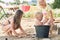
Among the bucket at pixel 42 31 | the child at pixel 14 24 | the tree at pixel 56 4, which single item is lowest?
the bucket at pixel 42 31

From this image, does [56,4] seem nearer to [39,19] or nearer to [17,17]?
[39,19]

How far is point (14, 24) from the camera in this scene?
198 centimetres

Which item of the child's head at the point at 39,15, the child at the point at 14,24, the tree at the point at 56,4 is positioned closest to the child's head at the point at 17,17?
the child at the point at 14,24

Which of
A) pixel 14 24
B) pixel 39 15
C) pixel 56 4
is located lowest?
pixel 14 24

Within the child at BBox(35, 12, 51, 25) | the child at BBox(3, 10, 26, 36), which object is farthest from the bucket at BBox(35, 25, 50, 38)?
the child at BBox(3, 10, 26, 36)

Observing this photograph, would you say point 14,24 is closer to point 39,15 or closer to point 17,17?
point 17,17

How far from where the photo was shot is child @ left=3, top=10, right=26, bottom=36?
1965 millimetres

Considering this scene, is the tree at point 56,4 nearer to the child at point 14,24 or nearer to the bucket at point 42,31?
the bucket at point 42,31

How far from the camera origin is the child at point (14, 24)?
1.96 meters

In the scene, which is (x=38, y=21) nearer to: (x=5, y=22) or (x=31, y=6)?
(x=31, y=6)

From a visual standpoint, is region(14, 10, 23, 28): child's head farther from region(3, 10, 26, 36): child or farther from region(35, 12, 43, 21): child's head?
region(35, 12, 43, 21): child's head

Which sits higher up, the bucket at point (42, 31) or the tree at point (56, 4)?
the tree at point (56, 4)

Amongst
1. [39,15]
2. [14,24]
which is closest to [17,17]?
[14,24]

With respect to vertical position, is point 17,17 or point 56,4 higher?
point 56,4
